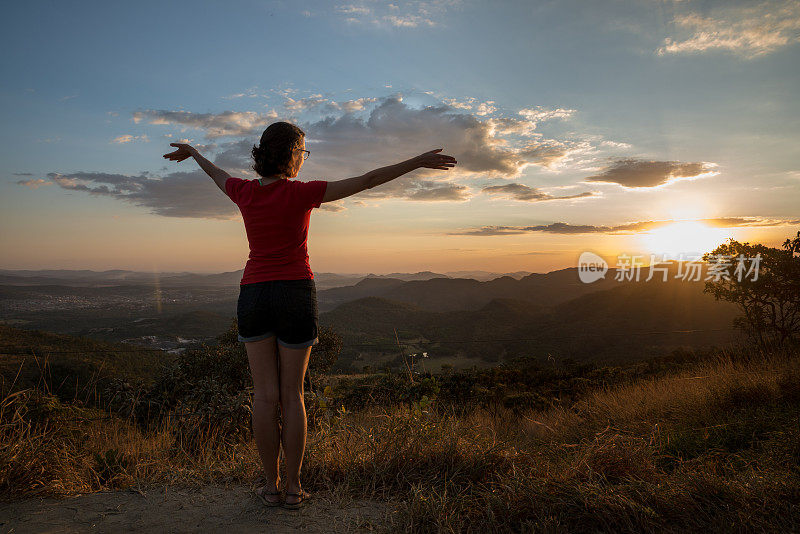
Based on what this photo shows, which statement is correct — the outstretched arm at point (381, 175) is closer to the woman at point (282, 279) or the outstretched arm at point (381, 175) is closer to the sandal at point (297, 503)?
the woman at point (282, 279)

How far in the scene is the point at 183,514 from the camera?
2.37 metres

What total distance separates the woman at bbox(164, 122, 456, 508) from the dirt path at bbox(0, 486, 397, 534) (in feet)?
0.48

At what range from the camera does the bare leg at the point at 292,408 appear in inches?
90.6

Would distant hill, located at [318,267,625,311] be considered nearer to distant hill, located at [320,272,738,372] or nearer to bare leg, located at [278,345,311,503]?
distant hill, located at [320,272,738,372]

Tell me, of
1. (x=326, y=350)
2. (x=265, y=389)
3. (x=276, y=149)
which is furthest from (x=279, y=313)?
(x=326, y=350)

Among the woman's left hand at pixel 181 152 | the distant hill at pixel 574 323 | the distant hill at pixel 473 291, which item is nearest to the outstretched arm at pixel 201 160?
the woman's left hand at pixel 181 152

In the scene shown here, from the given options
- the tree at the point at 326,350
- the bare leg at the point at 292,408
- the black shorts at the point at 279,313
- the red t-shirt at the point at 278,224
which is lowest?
the tree at the point at 326,350

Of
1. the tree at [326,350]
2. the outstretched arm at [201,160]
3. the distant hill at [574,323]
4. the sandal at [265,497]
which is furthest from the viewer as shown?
the distant hill at [574,323]

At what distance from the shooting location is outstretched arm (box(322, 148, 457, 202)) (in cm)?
220

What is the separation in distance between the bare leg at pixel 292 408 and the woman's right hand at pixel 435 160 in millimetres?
1183

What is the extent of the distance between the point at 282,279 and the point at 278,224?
29 centimetres

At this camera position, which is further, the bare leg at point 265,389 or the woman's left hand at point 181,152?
the woman's left hand at point 181,152

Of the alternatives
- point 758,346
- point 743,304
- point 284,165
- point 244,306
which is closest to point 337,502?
point 244,306

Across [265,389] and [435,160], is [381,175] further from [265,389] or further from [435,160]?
[265,389]
